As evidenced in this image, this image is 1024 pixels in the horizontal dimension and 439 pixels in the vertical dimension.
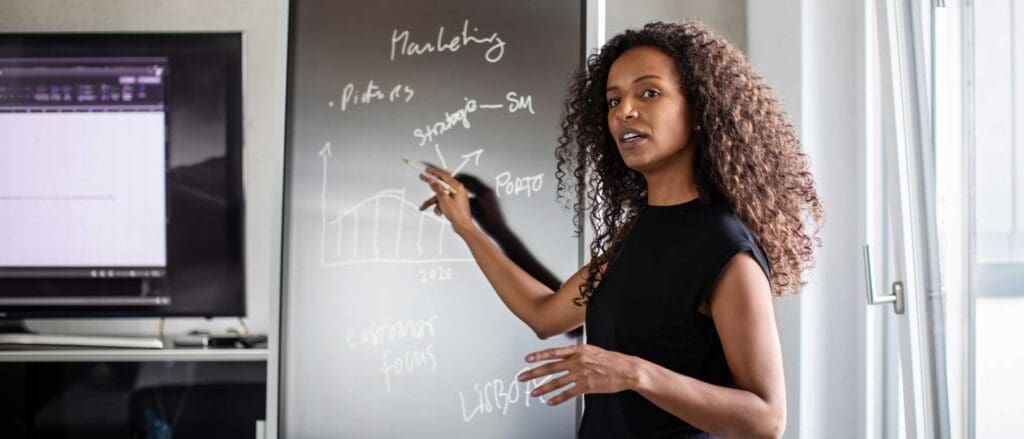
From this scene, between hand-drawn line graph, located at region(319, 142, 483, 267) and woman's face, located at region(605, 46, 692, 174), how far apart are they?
592 millimetres

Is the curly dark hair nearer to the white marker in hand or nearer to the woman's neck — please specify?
the woman's neck

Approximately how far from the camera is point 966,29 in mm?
1647

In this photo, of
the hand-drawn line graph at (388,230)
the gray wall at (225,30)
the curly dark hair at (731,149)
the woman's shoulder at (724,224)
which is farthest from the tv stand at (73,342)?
the woman's shoulder at (724,224)

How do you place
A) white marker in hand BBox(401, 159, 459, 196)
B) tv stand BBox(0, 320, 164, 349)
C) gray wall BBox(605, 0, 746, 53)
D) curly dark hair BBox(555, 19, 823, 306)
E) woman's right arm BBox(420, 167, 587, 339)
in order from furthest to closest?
gray wall BBox(605, 0, 746, 53) < tv stand BBox(0, 320, 164, 349) < white marker in hand BBox(401, 159, 459, 196) < woman's right arm BBox(420, 167, 587, 339) < curly dark hair BBox(555, 19, 823, 306)

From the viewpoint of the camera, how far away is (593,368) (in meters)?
1.32

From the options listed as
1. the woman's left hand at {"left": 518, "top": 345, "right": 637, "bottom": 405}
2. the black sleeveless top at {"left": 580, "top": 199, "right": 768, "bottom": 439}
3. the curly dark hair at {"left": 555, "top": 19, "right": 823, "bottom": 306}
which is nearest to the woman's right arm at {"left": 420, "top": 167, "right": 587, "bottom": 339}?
the curly dark hair at {"left": 555, "top": 19, "right": 823, "bottom": 306}

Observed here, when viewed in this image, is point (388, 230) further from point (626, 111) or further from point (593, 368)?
point (593, 368)

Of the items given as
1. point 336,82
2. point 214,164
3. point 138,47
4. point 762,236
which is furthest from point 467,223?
point 138,47

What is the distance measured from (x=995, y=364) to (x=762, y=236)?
0.51 meters

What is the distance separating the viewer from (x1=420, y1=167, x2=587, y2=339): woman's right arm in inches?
72.9

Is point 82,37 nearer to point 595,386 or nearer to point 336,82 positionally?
point 336,82

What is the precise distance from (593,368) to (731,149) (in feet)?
1.39

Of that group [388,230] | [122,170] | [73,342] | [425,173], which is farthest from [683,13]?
[73,342]

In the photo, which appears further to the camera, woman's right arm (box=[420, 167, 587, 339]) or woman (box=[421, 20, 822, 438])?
woman's right arm (box=[420, 167, 587, 339])
